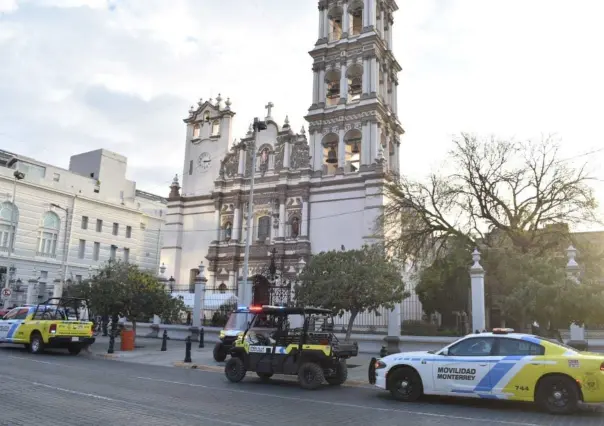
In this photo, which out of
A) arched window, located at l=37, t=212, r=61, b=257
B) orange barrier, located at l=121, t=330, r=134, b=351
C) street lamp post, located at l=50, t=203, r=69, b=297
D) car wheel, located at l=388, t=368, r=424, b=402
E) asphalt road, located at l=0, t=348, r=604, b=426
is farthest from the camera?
arched window, located at l=37, t=212, r=61, b=257

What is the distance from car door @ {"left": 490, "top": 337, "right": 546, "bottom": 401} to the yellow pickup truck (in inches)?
570

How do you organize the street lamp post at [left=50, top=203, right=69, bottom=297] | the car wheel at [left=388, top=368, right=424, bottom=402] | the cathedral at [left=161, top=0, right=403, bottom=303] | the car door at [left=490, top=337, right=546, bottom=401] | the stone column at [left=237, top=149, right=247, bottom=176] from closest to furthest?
the car door at [left=490, top=337, right=546, bottom=401], the car wheel at [left=388, top=368, right=424, bottom=402], the cathedral at [left=161, top=0, right=403, bottom=303], the street lamp post at [left=50, top=203, right=69, bottom=297], the stone column at [left=237, top=149, right=247, bottom=176]

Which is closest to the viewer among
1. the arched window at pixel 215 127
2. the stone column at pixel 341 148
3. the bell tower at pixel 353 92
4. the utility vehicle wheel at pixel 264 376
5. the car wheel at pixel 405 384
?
the car wheel at pixel 405 384

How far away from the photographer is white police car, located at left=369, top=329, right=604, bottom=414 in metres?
9.18

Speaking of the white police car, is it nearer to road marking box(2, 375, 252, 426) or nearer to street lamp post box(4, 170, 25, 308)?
road marking box(2, 375, 252, 426)

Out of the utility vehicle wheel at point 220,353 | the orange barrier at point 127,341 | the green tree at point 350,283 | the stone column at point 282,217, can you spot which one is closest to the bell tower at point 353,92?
the stone column at point 282,217

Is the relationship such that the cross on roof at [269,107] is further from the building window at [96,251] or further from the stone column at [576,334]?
the stone column at [576,334]

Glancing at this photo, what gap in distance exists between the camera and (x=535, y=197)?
2412 centimetres

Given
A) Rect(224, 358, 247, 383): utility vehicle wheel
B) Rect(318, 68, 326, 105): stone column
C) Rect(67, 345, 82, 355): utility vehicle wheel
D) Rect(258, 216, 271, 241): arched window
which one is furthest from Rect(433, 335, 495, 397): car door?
Rect(318, 68, 326, 105): stone column

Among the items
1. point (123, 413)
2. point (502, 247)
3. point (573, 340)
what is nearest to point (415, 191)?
point (502, 247)

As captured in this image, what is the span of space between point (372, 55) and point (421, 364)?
105ft

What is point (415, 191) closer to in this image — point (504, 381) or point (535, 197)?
point (535, 197)

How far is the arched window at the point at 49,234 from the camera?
45719 mm

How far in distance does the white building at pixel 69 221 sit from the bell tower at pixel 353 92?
21.9 metres
